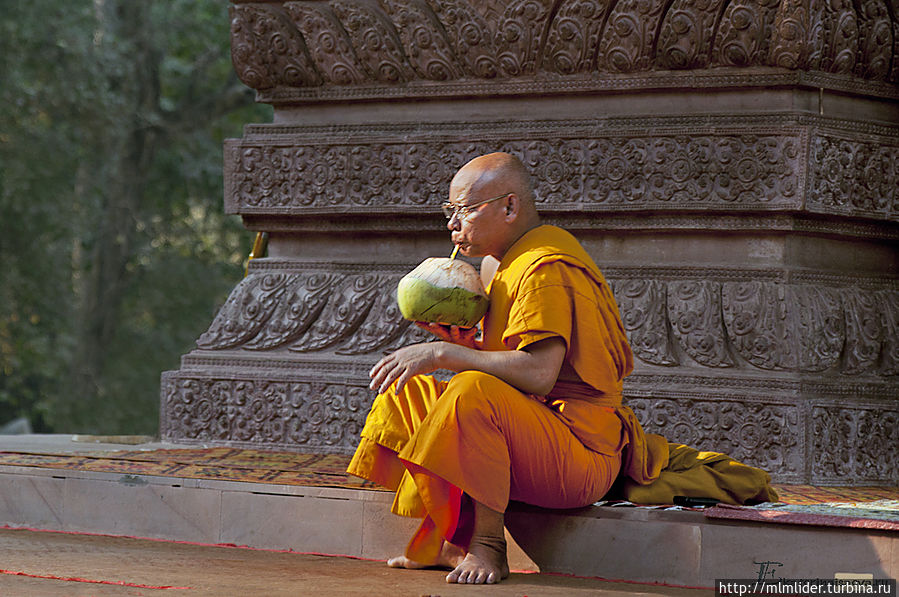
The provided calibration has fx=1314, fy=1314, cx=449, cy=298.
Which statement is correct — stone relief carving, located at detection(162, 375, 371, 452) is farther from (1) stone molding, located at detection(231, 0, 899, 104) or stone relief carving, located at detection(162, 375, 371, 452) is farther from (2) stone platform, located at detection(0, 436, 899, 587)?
(1) stone molding, located at detection(231, 0, 899, 104)

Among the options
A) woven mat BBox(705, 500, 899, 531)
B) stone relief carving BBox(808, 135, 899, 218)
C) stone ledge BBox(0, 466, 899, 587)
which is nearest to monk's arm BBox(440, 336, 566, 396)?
stone ledge BBox(0, 466, 899, 587)

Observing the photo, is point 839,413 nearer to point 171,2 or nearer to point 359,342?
point 359,342

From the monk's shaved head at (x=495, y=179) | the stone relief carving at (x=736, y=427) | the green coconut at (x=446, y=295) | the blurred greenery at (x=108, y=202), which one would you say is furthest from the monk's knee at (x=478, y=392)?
the blurred greenery at (x=108, y=202)

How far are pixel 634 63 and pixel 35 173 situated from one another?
1037 cm

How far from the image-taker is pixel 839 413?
5953 mm

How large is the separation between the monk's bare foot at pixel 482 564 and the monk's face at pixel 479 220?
1002 millimetres

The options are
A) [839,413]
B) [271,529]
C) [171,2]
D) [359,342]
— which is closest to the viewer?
[271,529]

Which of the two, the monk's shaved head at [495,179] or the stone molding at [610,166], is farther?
the stone molding at [610,166]

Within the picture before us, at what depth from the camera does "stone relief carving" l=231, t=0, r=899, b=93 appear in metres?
6.28

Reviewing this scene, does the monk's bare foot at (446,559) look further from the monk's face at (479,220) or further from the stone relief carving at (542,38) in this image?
the stone relief carving at (542,38)

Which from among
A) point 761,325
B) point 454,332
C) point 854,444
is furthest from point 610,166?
point 454,332

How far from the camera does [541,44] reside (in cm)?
673

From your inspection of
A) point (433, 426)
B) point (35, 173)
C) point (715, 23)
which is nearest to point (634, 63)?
point (715, 23)

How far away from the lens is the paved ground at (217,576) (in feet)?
13.3
